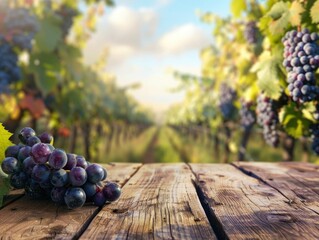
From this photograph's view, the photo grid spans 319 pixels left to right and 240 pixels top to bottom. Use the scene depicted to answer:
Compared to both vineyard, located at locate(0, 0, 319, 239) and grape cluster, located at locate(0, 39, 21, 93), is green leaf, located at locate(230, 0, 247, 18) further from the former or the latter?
grape cluster, located at locate(0, 39, 21, 93)

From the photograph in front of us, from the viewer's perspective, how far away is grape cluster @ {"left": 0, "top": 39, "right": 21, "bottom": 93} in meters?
3.89

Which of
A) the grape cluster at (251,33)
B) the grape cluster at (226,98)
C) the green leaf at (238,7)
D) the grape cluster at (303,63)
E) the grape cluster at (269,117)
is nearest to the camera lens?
the grape cluster at (303,63)

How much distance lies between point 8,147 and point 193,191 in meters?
0.73

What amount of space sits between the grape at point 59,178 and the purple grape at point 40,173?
0.02 metres

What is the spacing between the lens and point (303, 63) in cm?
214

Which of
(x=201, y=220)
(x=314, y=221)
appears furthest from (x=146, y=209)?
(x=314, y=221)

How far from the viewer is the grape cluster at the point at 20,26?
13.2ft

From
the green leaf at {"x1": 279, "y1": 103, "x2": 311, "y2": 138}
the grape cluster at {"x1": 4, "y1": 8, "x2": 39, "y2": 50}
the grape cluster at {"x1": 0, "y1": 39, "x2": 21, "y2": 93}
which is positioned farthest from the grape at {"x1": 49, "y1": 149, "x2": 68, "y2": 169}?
the grape cluster at {"x1": 4, "y1": 8, "x2": 39, "y2": 50}

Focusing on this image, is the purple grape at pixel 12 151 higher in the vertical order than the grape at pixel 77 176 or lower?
higher

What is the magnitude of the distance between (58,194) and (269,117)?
1841mm

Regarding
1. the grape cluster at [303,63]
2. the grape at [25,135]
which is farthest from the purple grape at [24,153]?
the grape cluster at [303,63]

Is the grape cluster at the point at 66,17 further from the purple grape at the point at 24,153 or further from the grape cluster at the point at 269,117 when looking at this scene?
the purple grape at the point at 24,153

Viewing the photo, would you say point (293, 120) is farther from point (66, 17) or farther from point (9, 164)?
point (66, 17)

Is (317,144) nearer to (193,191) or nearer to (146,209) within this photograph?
(193,191)
